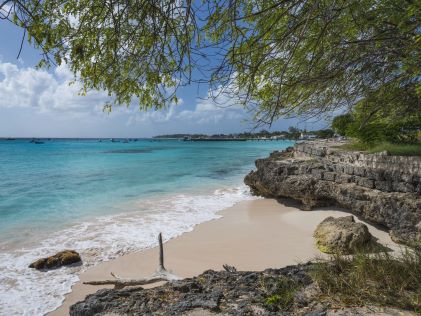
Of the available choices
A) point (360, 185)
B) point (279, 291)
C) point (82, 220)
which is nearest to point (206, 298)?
point (279, 291)

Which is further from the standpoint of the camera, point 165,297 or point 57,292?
point 57,292

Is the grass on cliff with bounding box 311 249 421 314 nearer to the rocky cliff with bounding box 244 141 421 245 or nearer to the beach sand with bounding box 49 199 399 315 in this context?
the rocky cliff with bounding box 244 141 421 245

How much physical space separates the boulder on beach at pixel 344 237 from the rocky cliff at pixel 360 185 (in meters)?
0.95

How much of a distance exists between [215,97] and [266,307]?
7.92 feet

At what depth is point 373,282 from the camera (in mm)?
3297

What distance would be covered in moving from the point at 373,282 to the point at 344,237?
3.88 metres

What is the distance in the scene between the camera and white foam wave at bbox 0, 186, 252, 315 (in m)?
5.86

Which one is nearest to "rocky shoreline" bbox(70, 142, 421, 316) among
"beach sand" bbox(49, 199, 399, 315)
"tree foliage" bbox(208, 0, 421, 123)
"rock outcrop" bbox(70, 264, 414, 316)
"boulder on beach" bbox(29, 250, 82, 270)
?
"rock outcrop" bbox(70, 264, 414, 316)

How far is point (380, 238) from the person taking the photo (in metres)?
8.04

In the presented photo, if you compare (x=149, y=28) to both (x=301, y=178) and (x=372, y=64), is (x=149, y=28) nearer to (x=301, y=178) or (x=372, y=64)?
(x=372, y=64)

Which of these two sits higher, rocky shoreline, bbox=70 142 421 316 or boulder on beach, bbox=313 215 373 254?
rocky shoreline, bbox=70 142 421 316

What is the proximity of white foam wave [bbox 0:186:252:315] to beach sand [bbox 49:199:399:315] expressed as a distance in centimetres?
38

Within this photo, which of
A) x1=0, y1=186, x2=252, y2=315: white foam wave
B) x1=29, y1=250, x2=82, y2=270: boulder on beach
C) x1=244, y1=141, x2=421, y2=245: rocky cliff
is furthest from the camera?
x1=244, y1=141, x2=421, y2=245: rocky cliff

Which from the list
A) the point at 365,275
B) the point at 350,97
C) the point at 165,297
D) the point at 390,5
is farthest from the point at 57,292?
the point at 390,5
